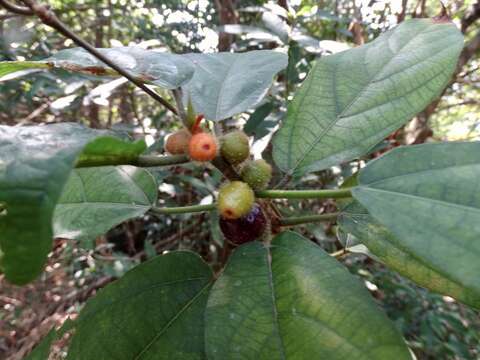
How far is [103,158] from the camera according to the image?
0.52 metres

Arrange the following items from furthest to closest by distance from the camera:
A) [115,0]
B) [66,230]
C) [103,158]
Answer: [115,0] → [66,230] → [103,158]

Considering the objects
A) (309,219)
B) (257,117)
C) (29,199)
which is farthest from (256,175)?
(257,117)

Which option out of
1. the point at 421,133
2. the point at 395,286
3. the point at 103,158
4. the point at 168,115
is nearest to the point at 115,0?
the point at 168,115

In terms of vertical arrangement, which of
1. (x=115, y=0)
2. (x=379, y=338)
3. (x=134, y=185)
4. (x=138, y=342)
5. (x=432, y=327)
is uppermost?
(x=115, y=0)

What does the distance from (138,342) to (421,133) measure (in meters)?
2.10

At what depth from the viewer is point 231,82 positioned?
87cm

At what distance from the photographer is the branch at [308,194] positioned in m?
0.62

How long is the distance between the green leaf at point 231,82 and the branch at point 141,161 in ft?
0.57

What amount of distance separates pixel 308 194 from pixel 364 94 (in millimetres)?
235

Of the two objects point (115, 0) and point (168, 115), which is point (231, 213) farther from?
point (115, 0)

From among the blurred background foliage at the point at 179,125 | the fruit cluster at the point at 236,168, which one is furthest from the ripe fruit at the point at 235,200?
the blurred background foliage at the point at 179,125

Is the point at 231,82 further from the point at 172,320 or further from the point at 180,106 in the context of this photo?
the point at 172,320

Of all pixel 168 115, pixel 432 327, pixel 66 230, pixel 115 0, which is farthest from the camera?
pixel 115 0

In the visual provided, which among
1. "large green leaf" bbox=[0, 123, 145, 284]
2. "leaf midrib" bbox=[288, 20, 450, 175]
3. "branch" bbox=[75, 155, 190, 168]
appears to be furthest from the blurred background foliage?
"large green leaf" bbox=[0, 123, 145, 284]
